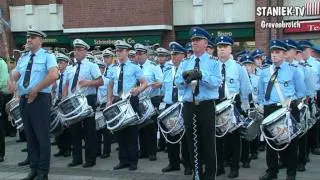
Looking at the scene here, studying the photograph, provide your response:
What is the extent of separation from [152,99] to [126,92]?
1.68 metres

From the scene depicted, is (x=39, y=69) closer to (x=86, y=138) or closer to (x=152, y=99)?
(x=86, y=138)

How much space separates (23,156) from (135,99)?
10.2 ft

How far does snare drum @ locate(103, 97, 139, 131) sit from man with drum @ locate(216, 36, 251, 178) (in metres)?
1.51

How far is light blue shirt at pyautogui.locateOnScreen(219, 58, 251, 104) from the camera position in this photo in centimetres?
877

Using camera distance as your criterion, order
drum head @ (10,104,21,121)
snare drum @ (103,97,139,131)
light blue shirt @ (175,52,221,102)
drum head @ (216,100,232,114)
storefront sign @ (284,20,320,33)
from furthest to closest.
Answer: storefront sign @ (284,20,320,33), drum head @ (10,104,21,121), snare drum @ (103,97,139,131), drum head @ (216,100,232,114), light blue shirt @ (175,52,221,102)

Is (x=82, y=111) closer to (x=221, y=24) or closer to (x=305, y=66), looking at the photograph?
(x=305, y=66)

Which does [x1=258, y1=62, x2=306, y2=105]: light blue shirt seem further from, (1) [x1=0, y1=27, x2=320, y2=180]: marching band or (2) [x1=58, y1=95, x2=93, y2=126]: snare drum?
(2) [x1=58, y1=95, x2=93, y2=126]: snare drum

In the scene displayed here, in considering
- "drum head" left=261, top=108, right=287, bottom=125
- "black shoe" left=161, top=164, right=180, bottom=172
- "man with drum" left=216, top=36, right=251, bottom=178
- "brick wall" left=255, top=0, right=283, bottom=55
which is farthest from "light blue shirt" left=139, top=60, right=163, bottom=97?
"brick wall" left=255, top=0, right=283, bottom=55

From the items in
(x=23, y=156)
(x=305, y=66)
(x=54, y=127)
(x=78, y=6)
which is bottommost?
(x=23, y=156)

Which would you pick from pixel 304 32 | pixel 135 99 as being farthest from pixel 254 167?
pixel 304 32

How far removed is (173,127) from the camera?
8742 millimetres

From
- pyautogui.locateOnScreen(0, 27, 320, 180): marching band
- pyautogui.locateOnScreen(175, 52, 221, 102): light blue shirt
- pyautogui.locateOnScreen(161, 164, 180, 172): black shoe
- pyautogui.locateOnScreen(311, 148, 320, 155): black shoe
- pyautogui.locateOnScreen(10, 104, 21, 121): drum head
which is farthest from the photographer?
pyautogui.locateOnScreen(311, 148, 320, 155): black shoe

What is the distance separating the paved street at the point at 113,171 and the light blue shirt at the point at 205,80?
1.74 meters

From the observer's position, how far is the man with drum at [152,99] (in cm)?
1058
